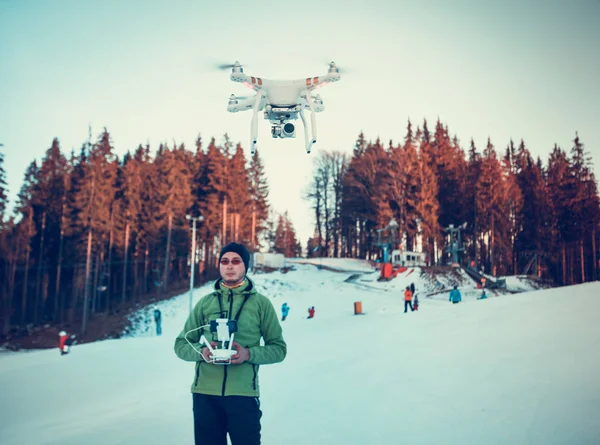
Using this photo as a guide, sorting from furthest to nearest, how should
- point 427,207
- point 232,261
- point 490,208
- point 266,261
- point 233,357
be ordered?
point 266,261, point 427,207, point 490,208, point 232,261, point 233,357

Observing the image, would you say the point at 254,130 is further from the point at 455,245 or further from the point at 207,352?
the point at 455,245

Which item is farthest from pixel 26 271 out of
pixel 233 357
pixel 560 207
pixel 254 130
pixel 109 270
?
pixel 233 357

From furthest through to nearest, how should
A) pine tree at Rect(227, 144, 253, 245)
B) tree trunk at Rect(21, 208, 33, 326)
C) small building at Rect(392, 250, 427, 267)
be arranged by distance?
pine tree at Rect(227, 144, 253, 245), tree trunk at Rect(21, 208, 33, 326), small building at Rect(392, 250, 427, 267)

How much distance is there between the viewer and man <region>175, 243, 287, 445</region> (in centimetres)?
304

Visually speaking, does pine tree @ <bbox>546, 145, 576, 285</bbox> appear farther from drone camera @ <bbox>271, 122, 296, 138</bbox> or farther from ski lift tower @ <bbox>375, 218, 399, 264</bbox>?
drone camera @ <bbox>271, 122, 296, 138</bbox>

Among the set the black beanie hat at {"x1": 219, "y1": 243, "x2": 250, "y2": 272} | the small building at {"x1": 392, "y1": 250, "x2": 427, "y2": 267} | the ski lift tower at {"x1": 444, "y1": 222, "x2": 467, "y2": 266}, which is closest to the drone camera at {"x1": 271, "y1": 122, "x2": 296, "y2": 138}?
the black beanie hat at {"x1": 219, "y1": 243, "x2": 250, "y2": 272}

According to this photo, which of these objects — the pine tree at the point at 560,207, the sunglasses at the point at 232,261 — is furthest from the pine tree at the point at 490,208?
the sunglasses at the point at 232,261

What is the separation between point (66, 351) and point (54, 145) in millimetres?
40129

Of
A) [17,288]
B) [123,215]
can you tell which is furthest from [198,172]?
[17,288]

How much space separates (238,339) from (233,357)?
16 cm

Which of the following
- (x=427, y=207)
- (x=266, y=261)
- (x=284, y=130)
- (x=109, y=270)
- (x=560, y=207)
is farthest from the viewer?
(x=266, y=261)

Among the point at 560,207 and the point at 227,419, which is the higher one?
the point at 560,207

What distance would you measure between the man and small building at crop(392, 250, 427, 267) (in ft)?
133

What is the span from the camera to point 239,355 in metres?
3.02
